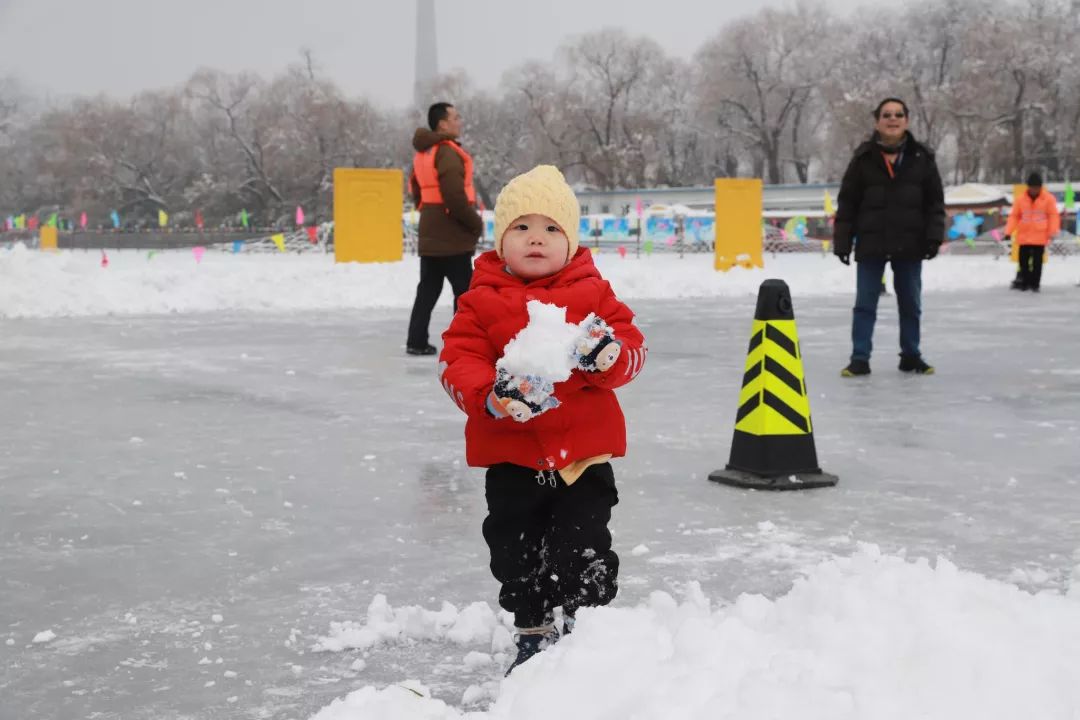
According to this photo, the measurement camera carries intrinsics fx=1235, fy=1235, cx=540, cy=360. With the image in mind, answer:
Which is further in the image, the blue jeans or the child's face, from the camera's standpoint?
the blue jeans

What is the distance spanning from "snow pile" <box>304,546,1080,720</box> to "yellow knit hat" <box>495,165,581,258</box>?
957 mm

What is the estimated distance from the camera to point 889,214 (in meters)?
8.57

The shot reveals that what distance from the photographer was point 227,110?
73.2 metres

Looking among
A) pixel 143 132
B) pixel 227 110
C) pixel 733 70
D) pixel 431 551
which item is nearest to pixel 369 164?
pixel 227 110

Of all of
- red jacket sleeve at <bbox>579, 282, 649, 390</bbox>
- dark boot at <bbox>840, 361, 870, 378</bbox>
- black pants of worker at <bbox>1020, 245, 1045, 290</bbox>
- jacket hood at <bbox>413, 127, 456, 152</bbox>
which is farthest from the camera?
black pants of worker at <bbox>1020, 245, 1045, 290</bbox>

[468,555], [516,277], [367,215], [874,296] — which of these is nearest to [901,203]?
[874,296]

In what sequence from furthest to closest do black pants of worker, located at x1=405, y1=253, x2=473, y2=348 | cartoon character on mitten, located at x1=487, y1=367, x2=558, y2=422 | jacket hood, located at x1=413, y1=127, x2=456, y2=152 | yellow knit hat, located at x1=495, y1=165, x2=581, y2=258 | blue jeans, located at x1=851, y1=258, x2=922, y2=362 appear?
black pants of worker, located at x1=405, y1=253, x2=473, y2=348
jacket hood, located at x1=413, y1=127, x2=456, y2=152
blue jeans, located at x1=851, y1=258, x2=922, y2=362
yellow knit hat, located at x1=495, y1=165, x2=581, y2=258
cartoon character on mitten, located at x1=487, y1=367, x2=558, y2=422

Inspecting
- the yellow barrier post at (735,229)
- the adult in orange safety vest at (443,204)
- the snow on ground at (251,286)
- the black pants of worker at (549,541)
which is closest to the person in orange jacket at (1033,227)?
the snow on ground at (251,286)

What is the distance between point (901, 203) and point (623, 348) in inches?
243

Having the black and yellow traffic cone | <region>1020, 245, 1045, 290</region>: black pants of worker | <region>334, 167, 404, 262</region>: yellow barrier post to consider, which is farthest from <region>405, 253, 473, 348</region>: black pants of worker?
<region>1020, 245, 1045, 290</region>: black pants of worker

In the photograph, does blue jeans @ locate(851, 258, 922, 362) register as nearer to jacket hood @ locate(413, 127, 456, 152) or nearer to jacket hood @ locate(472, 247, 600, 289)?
jacket hood @ locate(413, 127, 456, 152)

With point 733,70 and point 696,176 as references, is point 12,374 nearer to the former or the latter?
point 733,70

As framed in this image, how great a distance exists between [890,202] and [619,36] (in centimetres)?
6972

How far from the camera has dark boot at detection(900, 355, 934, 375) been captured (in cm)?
891
